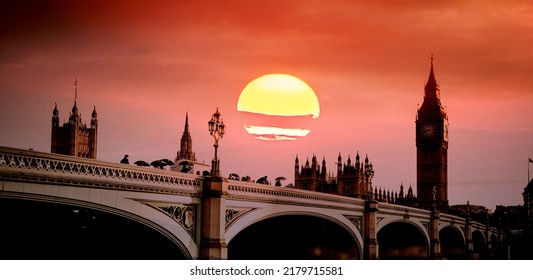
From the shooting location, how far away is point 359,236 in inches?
1363

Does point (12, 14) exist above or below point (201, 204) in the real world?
above

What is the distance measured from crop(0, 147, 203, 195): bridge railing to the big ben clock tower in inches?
4160

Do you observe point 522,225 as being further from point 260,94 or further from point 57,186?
point 57,186

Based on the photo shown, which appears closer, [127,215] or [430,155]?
[127,215]

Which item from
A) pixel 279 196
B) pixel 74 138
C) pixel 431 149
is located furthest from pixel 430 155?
pixel 279 196

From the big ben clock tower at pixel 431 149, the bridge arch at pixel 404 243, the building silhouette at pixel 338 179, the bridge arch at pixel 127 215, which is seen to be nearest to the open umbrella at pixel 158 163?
the bridge arch at pixel 127 215

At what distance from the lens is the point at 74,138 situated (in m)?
62.8

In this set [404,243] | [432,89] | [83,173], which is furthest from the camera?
[432,89]

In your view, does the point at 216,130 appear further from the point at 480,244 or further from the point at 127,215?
the point at 480,244

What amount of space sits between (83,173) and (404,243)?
116 feet
